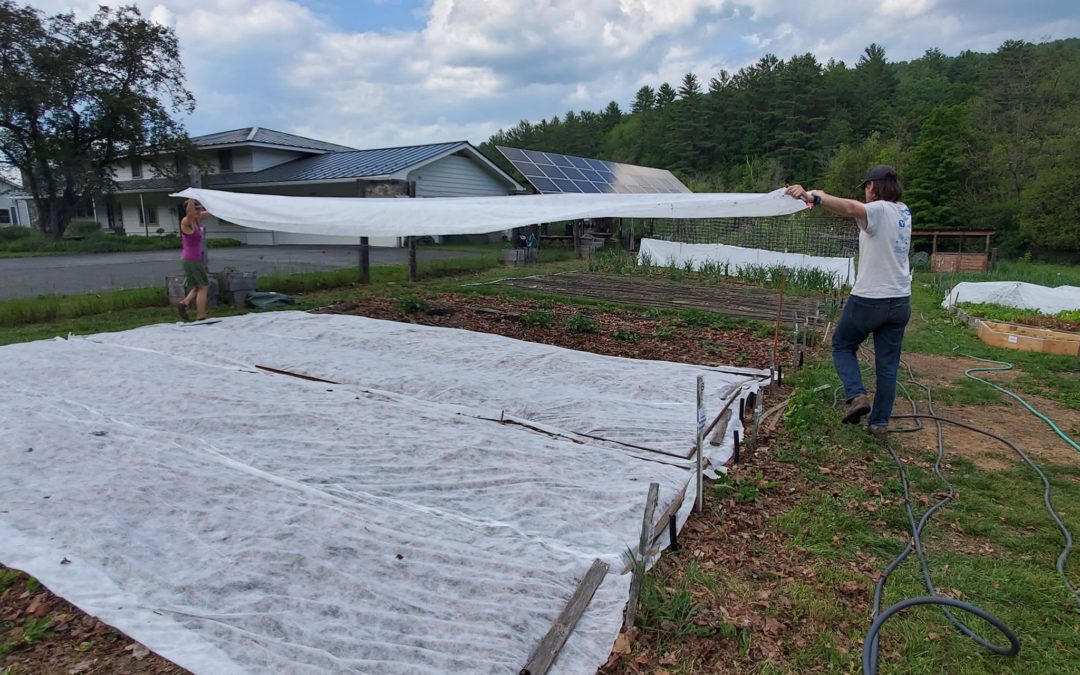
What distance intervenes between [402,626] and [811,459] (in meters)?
2.64

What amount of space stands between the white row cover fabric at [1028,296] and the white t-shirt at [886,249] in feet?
23.0

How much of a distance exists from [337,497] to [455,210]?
11.4ft

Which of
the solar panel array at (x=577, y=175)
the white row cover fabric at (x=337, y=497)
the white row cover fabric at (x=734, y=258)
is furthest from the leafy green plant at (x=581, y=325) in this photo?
the solar panel array at (x=577, y=175)

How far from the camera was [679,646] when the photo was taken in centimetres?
202

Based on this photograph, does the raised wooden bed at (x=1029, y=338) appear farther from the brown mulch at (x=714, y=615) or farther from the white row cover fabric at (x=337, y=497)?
the brown mulch at (x=714, y=615)

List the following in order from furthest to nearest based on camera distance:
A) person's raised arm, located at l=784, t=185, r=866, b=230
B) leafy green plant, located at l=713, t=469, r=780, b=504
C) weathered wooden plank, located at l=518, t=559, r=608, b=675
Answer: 1. person's raised arm, located at l=784, t=185, r=866, b=230
2. leafy green plant, located at l=713, t=469, r=780, b=504
3. weathered wooden plank, located at l=518, t=559, r=608, b=675

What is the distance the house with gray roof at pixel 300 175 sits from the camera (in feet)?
62.1

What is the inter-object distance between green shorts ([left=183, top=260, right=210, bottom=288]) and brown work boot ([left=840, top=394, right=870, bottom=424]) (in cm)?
675

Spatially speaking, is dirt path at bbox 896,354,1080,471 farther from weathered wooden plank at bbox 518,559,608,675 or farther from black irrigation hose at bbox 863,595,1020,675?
weathered wooden plank at bbox 518,559,608,675

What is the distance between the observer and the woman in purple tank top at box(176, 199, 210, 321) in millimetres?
6686

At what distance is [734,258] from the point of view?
1409cm

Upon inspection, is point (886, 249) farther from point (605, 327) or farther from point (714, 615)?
point (605, 327)

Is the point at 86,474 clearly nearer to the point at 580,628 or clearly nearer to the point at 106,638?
the point at 106,638

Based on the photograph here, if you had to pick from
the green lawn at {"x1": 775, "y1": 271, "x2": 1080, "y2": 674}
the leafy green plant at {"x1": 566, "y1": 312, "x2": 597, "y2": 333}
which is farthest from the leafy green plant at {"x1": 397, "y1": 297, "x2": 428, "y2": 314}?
the green lawn at {"x1": 775, "y1": 271, "x2": 1080, "y2": 674}
